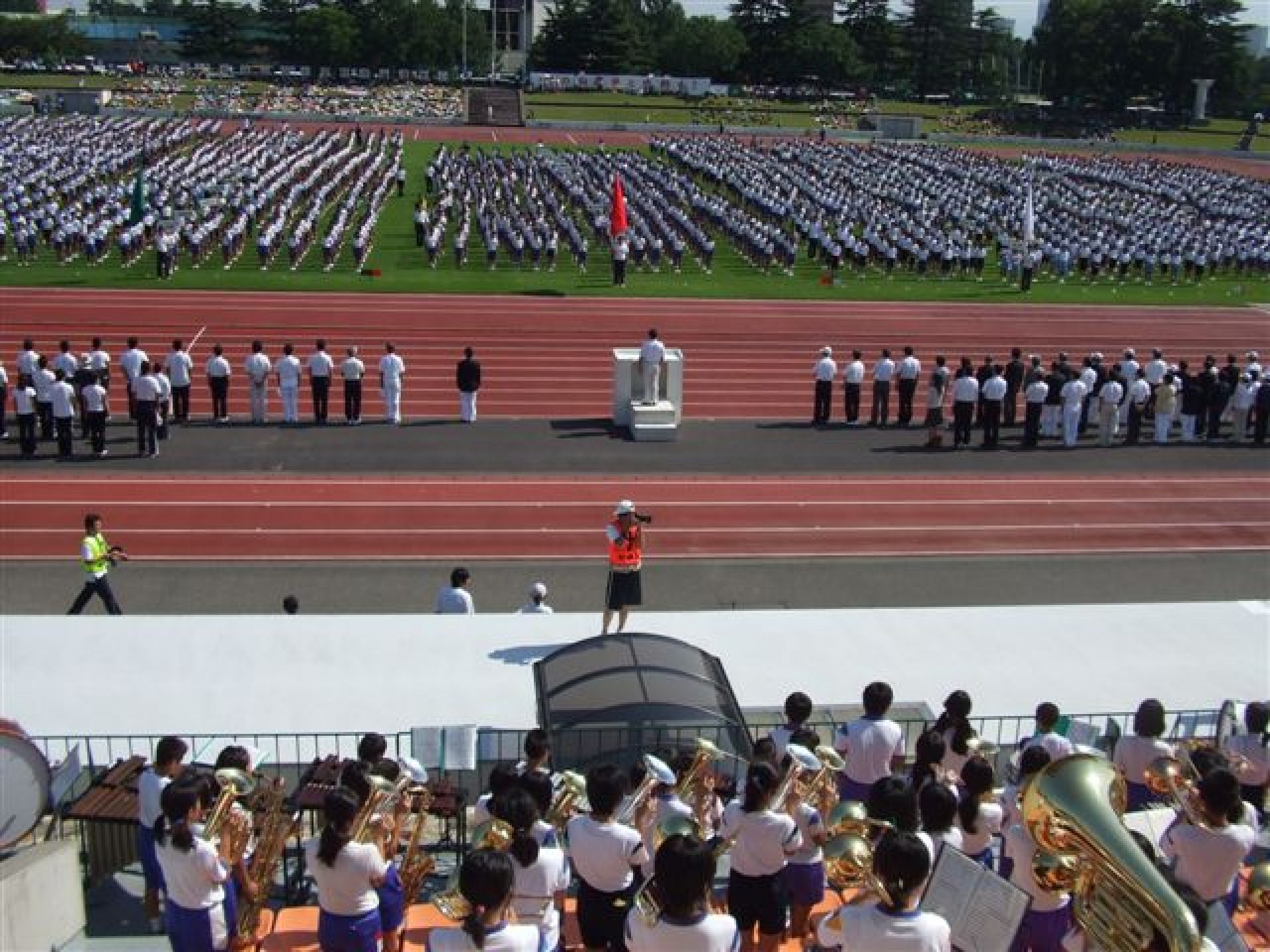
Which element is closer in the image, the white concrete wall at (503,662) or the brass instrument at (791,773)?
the brass instrument at (791,773)

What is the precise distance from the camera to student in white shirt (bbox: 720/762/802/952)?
605cm

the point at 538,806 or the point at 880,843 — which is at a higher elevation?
the point at 880,843

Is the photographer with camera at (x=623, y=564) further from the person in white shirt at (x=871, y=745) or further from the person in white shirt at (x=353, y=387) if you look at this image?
the person in white shirt at (x=353, y=387)

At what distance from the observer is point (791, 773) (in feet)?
20.2

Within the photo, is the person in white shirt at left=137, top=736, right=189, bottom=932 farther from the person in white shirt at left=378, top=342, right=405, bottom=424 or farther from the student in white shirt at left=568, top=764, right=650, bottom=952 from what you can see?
the person in white shirt at left=378, top=342, right=405, bottom=424

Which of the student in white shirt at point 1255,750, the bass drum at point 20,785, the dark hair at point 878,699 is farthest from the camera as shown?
the student in white shirt at point 1255,750

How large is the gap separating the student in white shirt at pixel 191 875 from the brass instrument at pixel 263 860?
7.2 inches

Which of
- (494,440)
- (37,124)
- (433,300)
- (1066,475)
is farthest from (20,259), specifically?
(37,124)

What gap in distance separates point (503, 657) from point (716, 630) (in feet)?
6.22

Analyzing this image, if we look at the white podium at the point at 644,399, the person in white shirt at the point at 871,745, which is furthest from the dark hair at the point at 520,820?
the white podium at the point at 644,399

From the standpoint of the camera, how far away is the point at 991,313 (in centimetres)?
2938

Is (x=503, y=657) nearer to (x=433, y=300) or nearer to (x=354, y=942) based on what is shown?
(x=354, y=942)

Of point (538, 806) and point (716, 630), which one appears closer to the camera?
point (538, 806)

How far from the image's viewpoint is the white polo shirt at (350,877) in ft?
18.4
